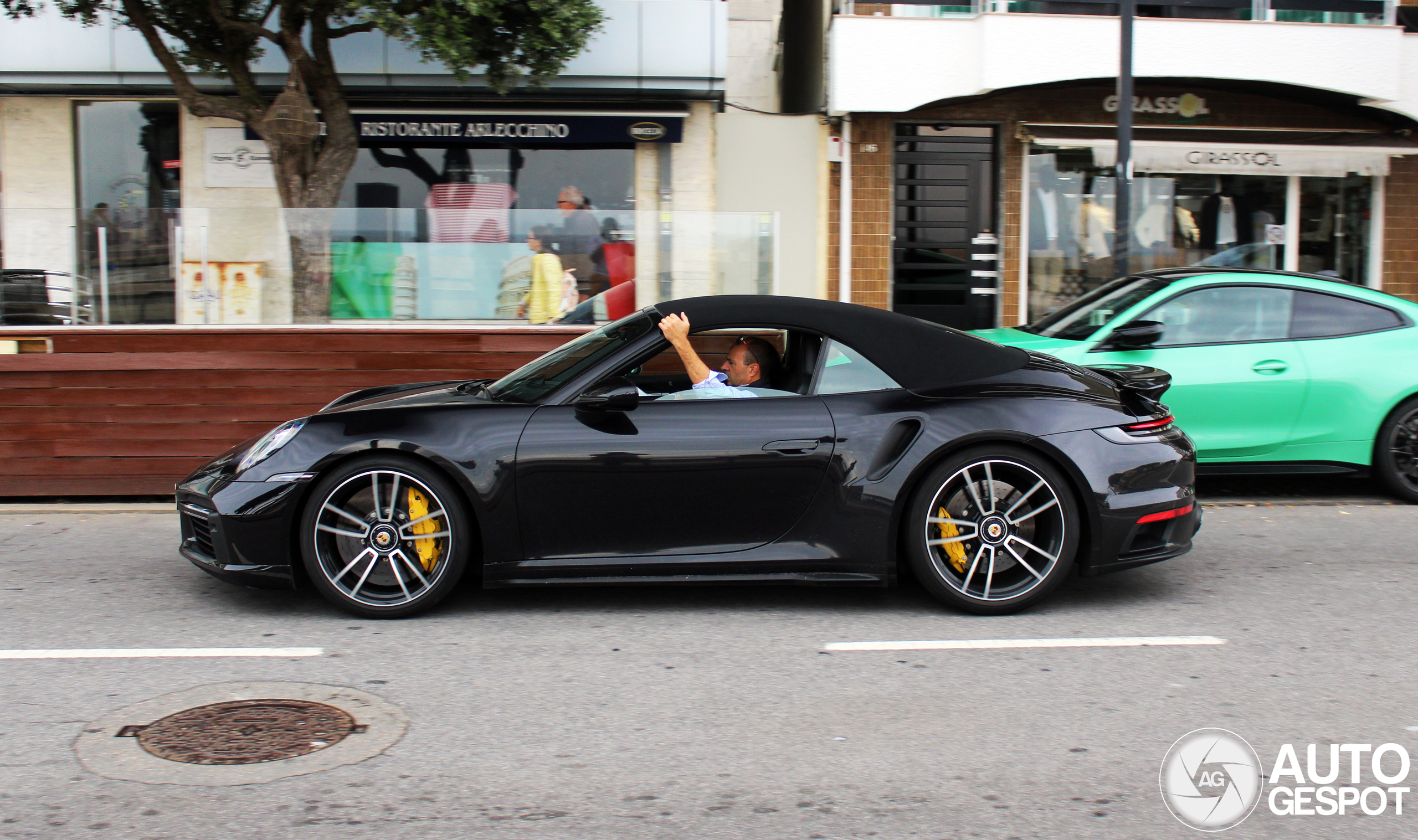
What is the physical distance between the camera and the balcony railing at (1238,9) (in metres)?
13.0

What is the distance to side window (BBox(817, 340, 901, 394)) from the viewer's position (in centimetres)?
496

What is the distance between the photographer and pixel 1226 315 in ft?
24.8

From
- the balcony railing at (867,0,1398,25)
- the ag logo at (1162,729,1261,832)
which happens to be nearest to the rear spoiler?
the ag logo at (1162,729,1261,832)

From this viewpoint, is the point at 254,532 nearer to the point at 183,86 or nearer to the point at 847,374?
the point at 847,374

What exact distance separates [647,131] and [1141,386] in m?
9.49

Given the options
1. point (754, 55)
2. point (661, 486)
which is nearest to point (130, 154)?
point (754, 55)

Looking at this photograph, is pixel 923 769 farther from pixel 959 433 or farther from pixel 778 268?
pixel 778 268

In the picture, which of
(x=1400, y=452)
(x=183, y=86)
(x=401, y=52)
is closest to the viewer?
(x=1400, y=452)

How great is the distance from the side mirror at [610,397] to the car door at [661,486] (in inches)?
3.1

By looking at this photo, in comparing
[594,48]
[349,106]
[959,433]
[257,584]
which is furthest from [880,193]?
[257,584]

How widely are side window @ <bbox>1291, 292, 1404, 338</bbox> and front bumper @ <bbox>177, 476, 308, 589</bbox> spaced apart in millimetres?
6179

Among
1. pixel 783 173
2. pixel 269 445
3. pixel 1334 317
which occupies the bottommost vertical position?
pixel 269 445

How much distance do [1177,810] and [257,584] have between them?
11.8 feet

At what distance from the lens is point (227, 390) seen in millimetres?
8078
